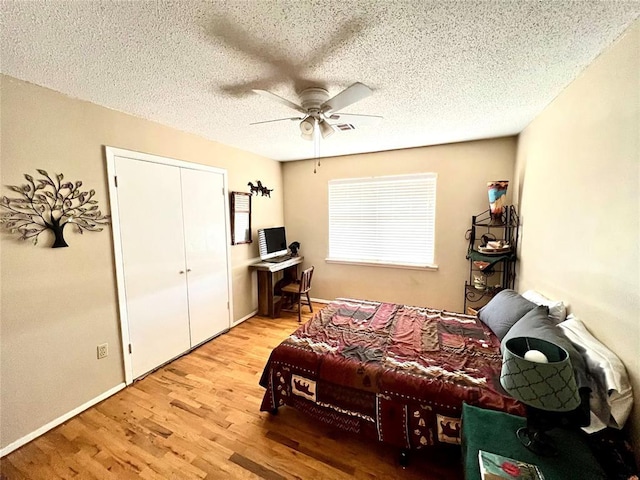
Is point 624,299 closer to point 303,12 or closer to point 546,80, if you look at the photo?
point 546,80

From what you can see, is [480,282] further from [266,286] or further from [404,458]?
[266,286]

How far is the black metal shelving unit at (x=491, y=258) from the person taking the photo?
3.00m

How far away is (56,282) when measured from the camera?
1885mm

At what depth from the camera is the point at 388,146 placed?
3.55 metres

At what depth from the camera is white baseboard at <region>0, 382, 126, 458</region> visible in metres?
1.69

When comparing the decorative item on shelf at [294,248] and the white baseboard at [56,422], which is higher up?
the decorative item on shelf at [294,248]

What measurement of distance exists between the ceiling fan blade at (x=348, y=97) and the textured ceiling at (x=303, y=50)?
146 millimetres

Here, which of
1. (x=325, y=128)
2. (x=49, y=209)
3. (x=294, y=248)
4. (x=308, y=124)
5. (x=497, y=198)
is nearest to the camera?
(x=49, y=209)

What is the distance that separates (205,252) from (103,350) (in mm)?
A: 1299

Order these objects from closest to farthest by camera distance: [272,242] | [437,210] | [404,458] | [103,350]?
[404,458]
[103,350]
[437,210]
[272,242]

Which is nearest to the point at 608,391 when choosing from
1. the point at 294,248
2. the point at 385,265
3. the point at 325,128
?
the point at 325,128

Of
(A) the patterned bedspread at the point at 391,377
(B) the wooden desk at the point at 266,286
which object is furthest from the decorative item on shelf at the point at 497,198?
(B) the wooden desk at the point at 266,286

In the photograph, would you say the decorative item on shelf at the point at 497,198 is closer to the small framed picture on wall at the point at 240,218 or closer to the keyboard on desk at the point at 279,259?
the keyboard on desk at the point at 279,259

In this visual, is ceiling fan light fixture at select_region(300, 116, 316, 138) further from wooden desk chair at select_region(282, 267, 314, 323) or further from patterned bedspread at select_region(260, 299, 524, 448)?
wooden desk chair at select_region(282, 267, 314, 323)
